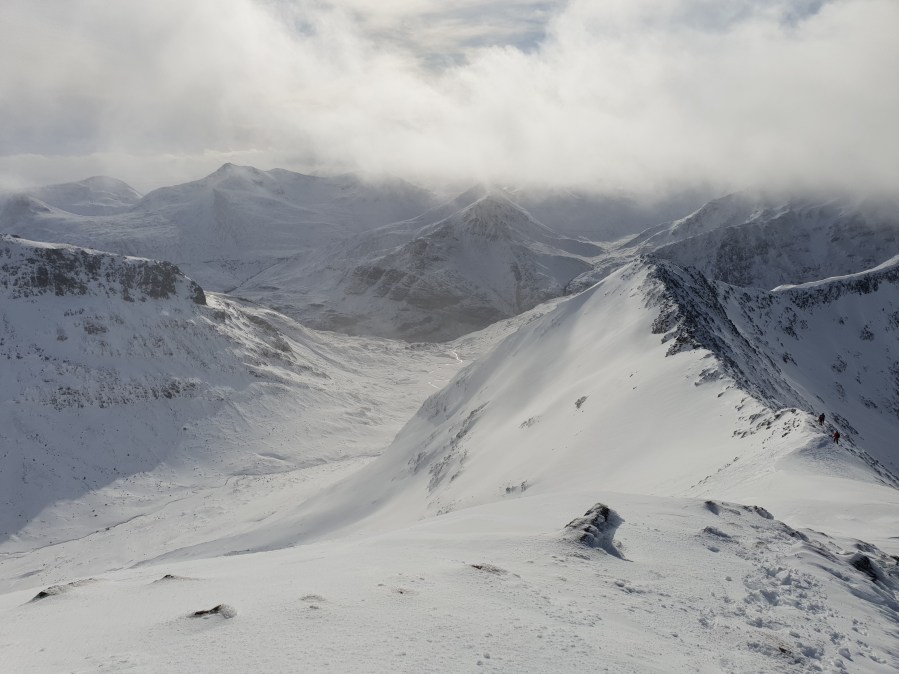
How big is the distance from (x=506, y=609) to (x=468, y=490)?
37.4 metres

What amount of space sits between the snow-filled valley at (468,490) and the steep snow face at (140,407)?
1.77ft

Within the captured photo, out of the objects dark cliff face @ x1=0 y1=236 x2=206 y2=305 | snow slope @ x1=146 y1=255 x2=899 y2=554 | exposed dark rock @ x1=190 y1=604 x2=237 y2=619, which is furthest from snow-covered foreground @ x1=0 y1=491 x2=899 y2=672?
dark cliff face @ x1=0 y1=236 x2=206 y2=305

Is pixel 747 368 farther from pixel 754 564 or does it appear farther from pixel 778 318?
pixel 778 318

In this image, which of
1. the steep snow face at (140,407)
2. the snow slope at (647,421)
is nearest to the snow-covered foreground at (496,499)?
the snow slope at (647,421)

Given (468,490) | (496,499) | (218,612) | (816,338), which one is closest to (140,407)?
(468,490)

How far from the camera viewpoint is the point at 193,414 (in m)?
126

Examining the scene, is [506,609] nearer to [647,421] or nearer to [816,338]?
[647,421]

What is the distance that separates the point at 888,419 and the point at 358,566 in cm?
11375

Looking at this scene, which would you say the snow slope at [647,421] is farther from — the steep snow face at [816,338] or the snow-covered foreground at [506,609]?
the snow-covered foreground at [506,609]

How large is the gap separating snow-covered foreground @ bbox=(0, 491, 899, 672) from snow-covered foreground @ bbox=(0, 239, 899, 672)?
0.25ft

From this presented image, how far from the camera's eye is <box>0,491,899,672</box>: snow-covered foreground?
1082cm

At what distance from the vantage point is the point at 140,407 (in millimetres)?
121688

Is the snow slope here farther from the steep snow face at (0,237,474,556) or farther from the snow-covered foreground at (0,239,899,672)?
the steep snow face at (0,237,474,556)

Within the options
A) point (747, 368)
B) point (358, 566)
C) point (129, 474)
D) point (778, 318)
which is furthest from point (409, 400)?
point (358, 566)
